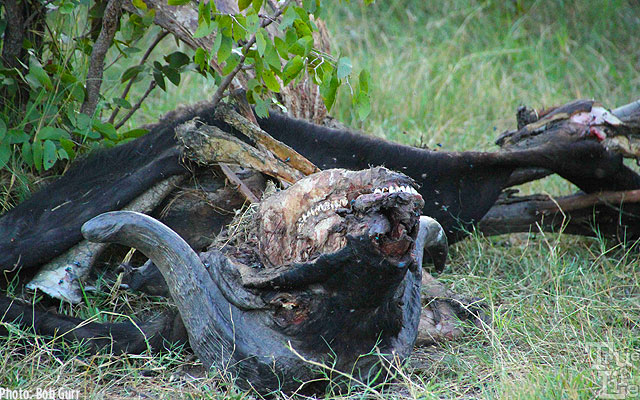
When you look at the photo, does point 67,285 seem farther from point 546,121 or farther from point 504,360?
point 546,121

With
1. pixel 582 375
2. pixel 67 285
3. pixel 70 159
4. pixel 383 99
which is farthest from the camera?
pixel 383 99

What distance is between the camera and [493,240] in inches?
159

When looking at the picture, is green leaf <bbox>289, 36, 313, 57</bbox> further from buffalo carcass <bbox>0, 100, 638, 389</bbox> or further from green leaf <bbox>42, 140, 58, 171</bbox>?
green leaf <bbox>42, 140, 58, 171</bbox>

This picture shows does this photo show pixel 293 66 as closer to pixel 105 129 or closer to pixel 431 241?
pixel 431 241

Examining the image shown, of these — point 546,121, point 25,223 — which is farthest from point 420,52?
point 25,223

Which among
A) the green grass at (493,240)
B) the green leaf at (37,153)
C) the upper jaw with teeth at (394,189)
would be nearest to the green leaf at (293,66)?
the upper jaw with teeth at (394,189)

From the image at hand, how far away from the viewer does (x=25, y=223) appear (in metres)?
2.84

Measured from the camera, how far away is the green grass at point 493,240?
229 centimetres

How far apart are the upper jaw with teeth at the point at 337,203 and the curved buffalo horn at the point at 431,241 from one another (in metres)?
0.49

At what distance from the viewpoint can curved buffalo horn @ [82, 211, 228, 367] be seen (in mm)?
2230

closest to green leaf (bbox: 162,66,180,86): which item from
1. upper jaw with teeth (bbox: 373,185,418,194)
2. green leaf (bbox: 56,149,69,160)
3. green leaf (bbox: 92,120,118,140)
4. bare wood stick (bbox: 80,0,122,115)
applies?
bare wood stick (bbox: 80,0,122,115)

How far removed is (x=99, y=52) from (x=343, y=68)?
153 cm

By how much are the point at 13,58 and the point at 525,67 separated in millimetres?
4913

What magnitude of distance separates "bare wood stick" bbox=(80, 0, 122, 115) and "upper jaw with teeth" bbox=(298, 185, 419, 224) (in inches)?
64.4
